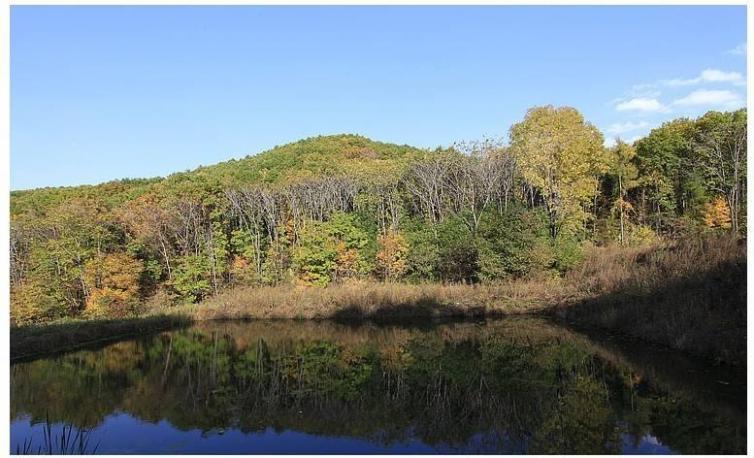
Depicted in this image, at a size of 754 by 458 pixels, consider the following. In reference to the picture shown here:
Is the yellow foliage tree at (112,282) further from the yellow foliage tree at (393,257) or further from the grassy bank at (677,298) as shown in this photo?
the grassy bank at (677,298)

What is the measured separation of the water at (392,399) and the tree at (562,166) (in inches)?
763

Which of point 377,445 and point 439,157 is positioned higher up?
point 439,157

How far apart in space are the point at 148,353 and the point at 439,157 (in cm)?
3068

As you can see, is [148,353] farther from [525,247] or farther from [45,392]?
[525,247]

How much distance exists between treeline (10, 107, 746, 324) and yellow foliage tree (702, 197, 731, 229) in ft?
0.31

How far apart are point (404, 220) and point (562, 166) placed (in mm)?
12704

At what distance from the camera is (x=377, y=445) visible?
10.4 m

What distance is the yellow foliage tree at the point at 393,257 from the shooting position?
38750 mm

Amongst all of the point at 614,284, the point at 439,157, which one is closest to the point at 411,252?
the point at 439,157

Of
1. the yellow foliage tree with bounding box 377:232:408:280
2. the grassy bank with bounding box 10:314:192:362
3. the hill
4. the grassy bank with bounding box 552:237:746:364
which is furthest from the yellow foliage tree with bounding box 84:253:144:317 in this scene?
the grassy bank with bounding box 552:237:746:364

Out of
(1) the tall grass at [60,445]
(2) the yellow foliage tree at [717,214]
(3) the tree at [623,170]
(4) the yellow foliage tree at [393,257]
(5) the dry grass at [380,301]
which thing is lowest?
(5) the dry grass at [380,301]

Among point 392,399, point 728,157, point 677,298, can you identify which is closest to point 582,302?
point 677,298

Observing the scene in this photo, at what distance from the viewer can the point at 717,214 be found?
39.5 meters

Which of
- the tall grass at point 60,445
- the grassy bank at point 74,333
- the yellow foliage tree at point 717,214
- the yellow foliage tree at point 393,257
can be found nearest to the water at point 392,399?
the tall grass at point 60,445
